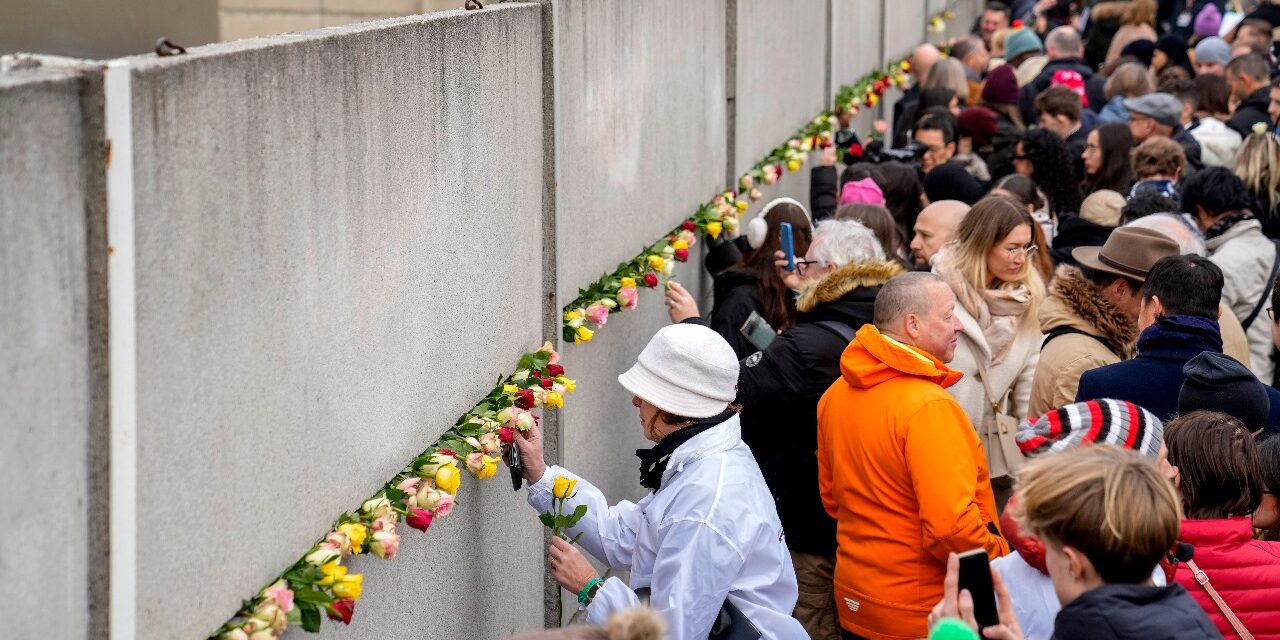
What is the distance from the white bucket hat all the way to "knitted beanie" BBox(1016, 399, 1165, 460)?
0.84 m

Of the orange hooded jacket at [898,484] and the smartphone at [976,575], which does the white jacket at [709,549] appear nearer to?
the orange hooded jacket at [898,484]

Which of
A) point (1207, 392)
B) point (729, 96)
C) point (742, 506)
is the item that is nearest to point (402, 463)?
point (742, 506)

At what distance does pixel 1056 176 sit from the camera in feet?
26.5

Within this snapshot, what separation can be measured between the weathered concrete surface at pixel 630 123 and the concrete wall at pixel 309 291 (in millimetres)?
23

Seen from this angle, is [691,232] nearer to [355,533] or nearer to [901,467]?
[901,467]

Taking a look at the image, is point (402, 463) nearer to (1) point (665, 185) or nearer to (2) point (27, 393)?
(2) point (27, 393)

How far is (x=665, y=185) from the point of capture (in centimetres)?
621

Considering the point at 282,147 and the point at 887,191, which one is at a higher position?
the point at 282,147

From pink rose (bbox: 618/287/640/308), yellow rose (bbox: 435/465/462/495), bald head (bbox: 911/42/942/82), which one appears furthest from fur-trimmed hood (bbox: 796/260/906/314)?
bald head (bbox: 911/42/942/82)

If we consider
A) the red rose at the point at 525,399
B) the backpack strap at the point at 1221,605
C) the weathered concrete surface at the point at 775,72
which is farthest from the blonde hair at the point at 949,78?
the backpack strap at the point at 1221,605

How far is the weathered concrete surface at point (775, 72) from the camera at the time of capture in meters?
7.84

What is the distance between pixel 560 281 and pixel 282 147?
209cm

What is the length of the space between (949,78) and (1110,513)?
895 cm

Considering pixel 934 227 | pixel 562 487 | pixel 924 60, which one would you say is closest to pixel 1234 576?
pixel 562 487
